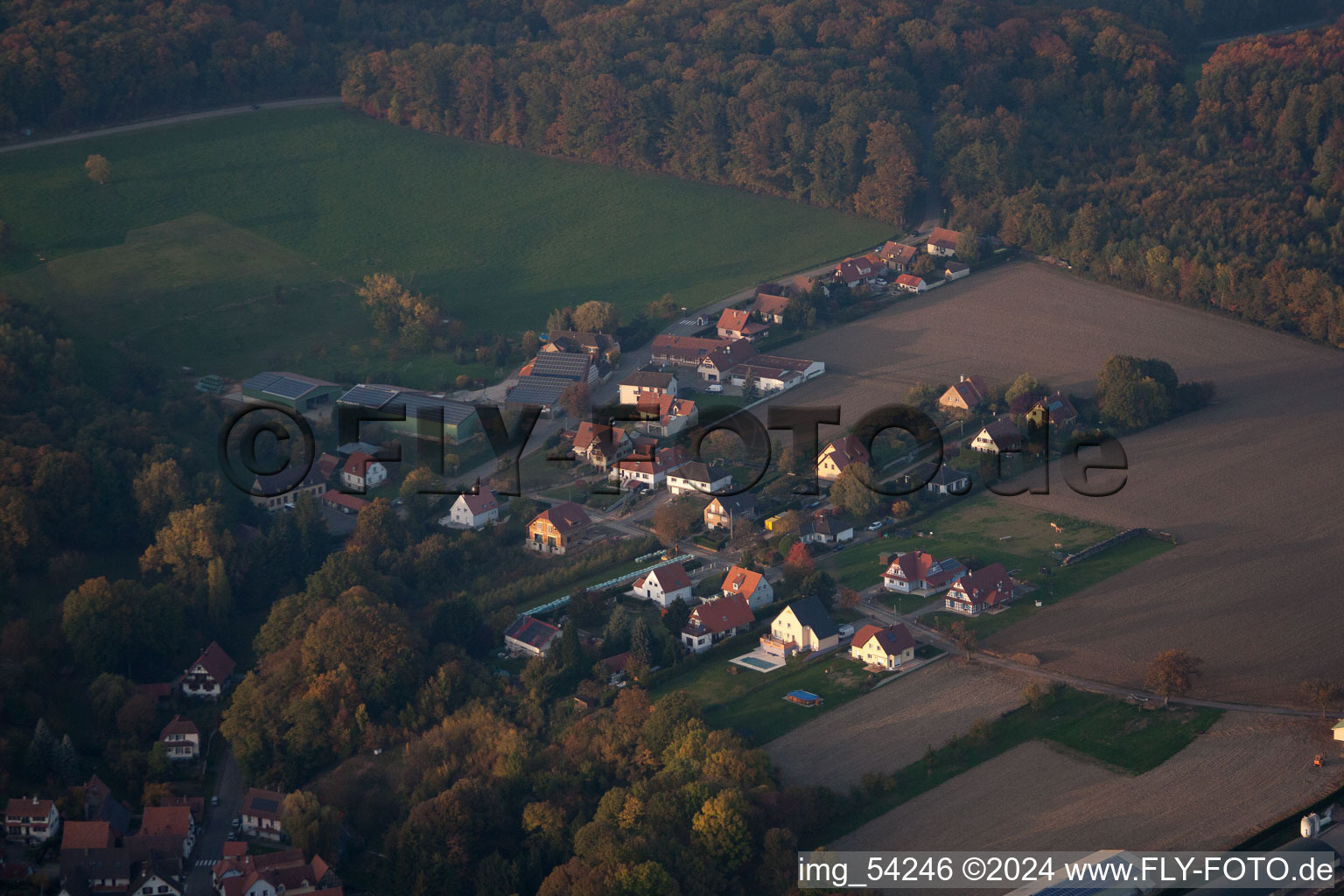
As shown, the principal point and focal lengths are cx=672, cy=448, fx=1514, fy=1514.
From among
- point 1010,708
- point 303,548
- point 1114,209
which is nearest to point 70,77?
point 303,548

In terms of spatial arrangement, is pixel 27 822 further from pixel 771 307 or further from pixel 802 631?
pixel 771 307

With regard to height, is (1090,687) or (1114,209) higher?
(1114,209)

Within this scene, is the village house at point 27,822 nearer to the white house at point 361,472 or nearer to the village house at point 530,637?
the village house at point 530,637

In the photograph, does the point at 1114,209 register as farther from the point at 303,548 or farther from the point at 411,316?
the point at 303,548

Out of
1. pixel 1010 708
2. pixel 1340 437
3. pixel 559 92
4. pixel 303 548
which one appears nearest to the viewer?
pixel 1010 708

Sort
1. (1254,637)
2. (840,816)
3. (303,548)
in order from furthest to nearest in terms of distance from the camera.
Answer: (303,548), (1254,637), (840,816)

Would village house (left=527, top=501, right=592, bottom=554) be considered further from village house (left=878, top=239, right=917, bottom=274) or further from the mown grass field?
village house (left=878, top=239, right=917, bottom=274)
